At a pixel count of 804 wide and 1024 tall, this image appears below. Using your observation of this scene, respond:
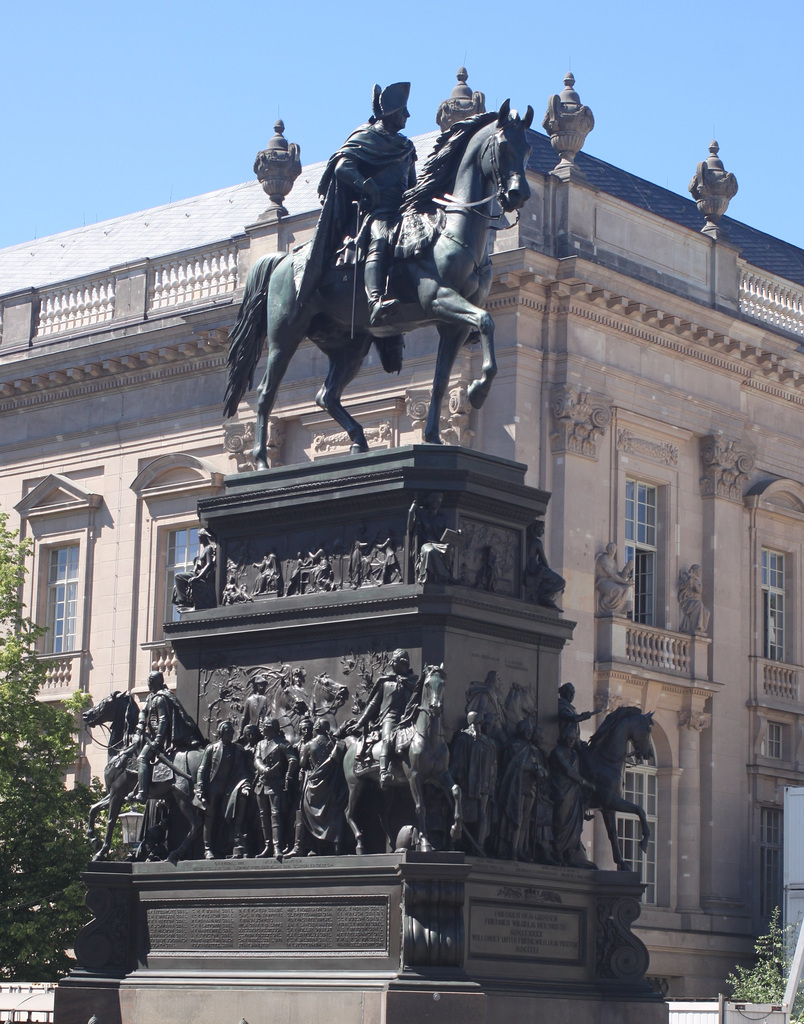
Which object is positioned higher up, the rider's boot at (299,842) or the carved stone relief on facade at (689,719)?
the carved stone relief on facade at (689,719)

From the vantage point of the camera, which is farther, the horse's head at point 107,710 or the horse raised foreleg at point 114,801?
the horse's head at point 107,710

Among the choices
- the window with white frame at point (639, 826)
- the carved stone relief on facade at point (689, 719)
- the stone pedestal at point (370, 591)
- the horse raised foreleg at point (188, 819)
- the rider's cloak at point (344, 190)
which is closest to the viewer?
the stone pedestal at point (370, 591)

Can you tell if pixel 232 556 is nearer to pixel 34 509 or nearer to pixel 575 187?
pixel 575 187

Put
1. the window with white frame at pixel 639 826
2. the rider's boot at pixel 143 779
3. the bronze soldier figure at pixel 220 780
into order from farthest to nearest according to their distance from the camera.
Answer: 1. the window with white frame at pixel 639 826
2. the rider's boot at pixel 143 779
3. the bronze soldier figure at pixel 220 780

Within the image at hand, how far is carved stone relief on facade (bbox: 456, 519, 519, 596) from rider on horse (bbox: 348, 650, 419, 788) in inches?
30.1

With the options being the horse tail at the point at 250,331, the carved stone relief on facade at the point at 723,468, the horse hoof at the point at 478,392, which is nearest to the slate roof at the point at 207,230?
the carved stone relief on facade at the point at 723,468

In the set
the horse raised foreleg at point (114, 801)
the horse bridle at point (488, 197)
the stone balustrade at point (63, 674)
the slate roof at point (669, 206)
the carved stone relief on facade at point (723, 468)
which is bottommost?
the horse raised foreleg at point (114, 801)

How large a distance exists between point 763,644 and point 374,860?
27167 millimetres

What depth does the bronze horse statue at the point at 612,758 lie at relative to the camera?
15336mm

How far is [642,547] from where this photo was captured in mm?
37844

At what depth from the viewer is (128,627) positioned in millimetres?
41188

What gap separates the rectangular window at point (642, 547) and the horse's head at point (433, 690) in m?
24.0

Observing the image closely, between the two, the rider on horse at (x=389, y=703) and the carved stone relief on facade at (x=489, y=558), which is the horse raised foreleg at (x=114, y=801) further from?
the carved stone relief on facade at (x=489, y=558)

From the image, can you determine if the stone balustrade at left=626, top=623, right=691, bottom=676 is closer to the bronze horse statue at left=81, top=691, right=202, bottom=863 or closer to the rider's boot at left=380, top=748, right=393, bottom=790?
the bronze horse statue at left=81, top=691, right=202, bottom=863
